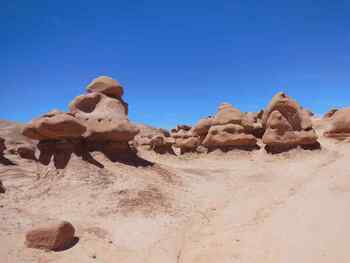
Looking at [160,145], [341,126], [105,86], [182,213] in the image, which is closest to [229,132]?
[160,145]

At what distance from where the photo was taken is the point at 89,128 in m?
14.7

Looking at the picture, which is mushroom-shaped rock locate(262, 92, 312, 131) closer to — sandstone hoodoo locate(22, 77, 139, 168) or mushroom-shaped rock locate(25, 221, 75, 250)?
sandstone hoodoo locate(22, 77, 139, 168)

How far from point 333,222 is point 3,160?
19584 millimetres

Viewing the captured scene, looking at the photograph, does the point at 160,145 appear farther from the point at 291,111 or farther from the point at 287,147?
the point at 291,111

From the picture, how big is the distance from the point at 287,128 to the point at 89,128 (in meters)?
12.4

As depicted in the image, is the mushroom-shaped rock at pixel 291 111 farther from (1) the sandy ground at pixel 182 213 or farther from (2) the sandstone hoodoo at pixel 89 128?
(2) the sandstone hoodoo at pixel 89 128

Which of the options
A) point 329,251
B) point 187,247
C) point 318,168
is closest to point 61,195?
point 187,247

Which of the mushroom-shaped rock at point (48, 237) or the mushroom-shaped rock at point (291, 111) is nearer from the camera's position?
the mushroom-shaped rock at point (48, 237)

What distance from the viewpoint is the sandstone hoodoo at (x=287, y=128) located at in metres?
20.6

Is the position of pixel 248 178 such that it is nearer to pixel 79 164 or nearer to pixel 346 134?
pixel 79 164

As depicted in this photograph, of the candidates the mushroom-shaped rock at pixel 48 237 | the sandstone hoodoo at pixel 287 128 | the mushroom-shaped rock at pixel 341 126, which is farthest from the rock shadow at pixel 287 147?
the mushroom-shaped rock at pixel 48 237

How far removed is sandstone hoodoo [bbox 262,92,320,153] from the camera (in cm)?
2062

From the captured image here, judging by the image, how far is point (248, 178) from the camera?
52.2 feet

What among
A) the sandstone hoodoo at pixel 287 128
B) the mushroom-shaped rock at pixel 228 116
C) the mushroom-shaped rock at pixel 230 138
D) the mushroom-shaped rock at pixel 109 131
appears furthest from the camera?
the mushroom-shaped rock at pixel 228 116
